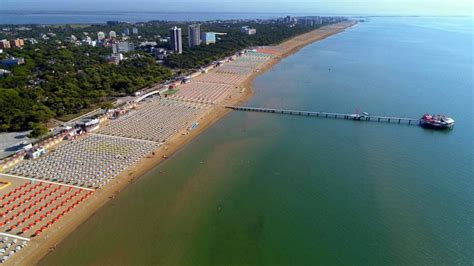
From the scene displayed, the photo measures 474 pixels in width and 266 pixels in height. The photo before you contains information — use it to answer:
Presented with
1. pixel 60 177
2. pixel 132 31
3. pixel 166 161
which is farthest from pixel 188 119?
pixel 132 31

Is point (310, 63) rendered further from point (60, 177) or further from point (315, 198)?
point (60, 177)

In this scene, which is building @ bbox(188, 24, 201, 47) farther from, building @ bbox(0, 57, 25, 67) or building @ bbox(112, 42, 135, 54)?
building @ bbox(0, 57, 25, 67)

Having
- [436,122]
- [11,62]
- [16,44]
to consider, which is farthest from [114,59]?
[436,122]

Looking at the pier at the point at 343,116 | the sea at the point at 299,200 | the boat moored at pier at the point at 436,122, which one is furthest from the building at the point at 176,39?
the boat moored at pier at the point at 436,122

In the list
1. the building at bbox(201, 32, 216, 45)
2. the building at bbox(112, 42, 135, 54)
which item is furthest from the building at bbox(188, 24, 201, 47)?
the building at bbox(112, 42, 135, 54)

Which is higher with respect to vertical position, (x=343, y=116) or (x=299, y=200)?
(x=343, y=116)

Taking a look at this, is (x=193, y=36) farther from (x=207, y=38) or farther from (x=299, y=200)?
(x=299, y=200)

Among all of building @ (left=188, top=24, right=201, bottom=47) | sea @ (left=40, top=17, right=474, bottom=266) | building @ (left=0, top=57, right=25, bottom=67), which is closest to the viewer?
sea @ (left=40, top=17, right=474, bottom=266)
